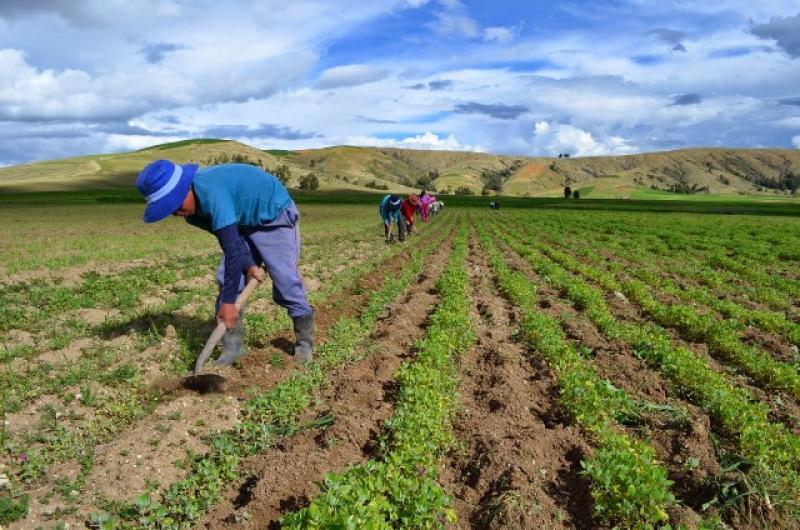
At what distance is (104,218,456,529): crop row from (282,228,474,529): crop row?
81cm

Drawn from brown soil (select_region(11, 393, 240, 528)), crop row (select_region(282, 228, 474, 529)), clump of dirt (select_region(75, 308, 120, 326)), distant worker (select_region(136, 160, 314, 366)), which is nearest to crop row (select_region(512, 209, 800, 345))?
crop row (select_region(282, 228, 474, 529))

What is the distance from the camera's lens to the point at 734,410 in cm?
518

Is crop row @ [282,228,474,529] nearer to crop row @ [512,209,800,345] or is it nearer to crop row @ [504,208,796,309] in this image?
crop row @ [512,209,800,345]

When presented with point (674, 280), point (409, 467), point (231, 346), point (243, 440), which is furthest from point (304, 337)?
point (674, 280)

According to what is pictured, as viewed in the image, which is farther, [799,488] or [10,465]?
[10,465]

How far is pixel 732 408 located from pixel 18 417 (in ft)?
21.0

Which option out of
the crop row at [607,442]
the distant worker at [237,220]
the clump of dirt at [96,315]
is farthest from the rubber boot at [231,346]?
the crop row at [607,442]

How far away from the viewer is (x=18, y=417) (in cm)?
504

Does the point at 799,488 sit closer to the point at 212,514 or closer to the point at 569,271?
the point at 212,514

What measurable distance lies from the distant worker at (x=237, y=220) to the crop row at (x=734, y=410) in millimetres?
4219

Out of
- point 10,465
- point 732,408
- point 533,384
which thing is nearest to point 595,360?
point 533,384

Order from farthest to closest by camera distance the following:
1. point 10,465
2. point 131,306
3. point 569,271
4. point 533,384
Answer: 1. point 569,271
2. point 131,306
3. point 533,384
4. point 10,465

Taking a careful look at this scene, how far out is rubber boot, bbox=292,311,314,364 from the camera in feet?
21.8

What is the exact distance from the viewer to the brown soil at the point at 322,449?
12.5 ft
